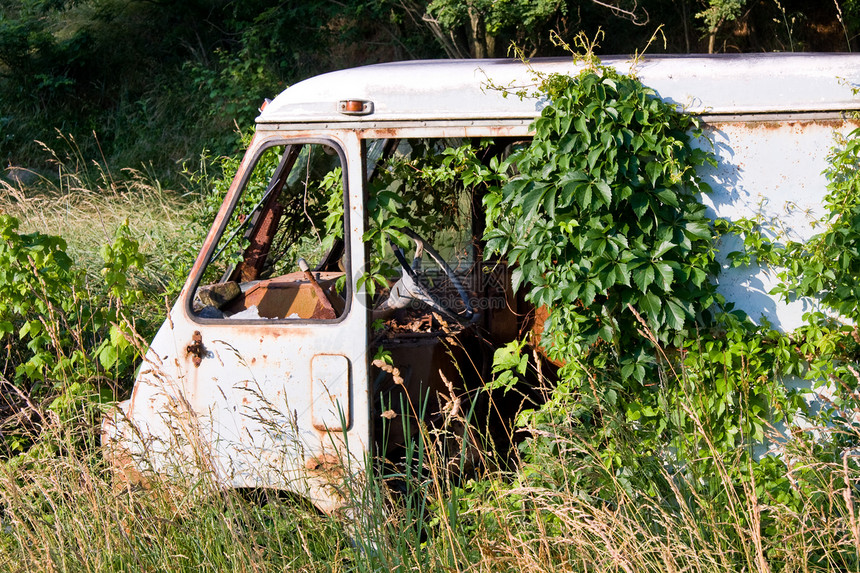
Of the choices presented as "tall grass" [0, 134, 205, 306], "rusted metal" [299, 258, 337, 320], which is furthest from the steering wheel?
"tall grass" [0, 134, 205, 306]

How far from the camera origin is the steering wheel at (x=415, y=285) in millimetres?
3584

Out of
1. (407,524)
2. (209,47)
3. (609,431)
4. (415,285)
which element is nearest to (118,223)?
(415,285)

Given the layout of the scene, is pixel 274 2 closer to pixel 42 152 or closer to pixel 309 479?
pixel 42 152

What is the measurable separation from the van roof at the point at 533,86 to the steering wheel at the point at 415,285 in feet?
2.38

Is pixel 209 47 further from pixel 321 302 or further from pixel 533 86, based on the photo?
pixel 533 86

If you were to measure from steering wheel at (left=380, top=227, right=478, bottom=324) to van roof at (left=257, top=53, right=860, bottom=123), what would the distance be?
72cm

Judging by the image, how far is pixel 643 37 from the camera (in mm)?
12844

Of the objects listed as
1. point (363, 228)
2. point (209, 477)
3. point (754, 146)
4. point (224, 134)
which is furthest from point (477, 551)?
point (224, 134)

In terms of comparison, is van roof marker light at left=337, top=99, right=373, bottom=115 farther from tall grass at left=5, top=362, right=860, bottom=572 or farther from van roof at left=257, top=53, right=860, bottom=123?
tall grass at left=5, top=362, right=860, bottom=572

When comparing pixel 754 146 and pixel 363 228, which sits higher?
pixel 754 146

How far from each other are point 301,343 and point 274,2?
11926 millimetres

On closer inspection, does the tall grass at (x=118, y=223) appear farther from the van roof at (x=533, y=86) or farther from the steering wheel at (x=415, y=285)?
the van roof at (x=533, y=86)

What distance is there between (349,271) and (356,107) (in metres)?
0.62

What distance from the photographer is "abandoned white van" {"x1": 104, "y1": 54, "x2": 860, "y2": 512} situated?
278 cm
